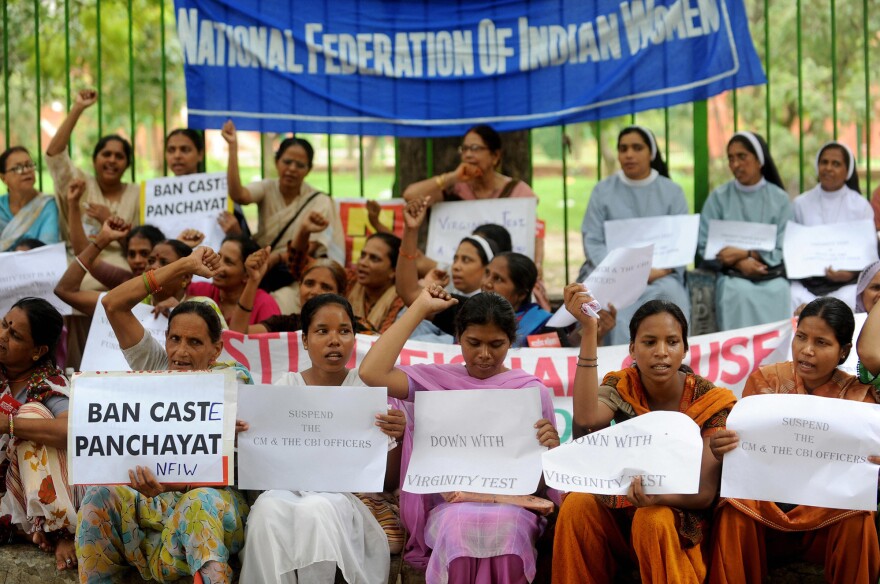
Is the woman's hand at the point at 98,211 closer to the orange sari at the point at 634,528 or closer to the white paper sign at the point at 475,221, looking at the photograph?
the white paper sign at the point at 475,221

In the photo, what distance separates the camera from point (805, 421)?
4.62 metres

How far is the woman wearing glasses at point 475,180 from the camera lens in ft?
25.6

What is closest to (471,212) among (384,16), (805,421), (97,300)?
(384,16)

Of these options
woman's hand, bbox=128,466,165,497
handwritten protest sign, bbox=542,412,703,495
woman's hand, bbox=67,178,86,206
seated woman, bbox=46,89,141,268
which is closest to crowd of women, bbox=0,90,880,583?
woman's hand, bbox=128,466,165,497

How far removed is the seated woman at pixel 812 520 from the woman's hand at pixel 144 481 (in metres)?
2.14

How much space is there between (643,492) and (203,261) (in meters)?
2.10

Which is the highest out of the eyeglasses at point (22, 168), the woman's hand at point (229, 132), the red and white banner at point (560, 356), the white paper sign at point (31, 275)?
the woman's hand at point (229, 132)

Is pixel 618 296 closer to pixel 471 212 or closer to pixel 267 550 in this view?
pixel 471 212

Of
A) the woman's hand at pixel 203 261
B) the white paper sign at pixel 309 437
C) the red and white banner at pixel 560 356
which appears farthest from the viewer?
the red and white banner at pixel 560 356

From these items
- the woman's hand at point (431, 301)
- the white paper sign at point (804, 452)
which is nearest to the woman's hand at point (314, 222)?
the woman's hand at point (431, 301)

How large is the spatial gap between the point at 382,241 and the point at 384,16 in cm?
171

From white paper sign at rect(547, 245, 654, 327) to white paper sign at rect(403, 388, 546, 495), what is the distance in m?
1.54

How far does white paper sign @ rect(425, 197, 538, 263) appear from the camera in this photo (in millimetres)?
7664

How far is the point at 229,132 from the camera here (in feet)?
25.3
